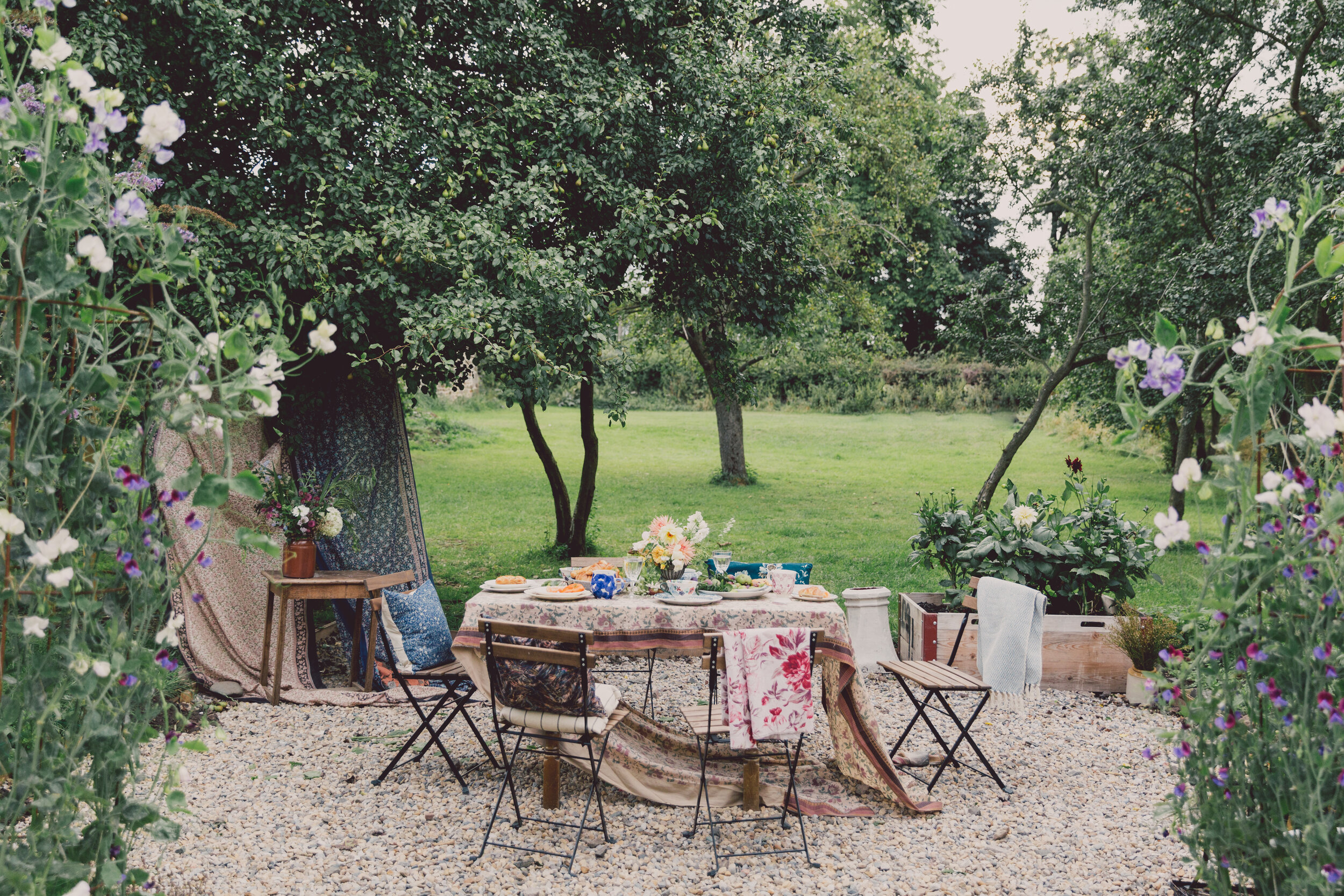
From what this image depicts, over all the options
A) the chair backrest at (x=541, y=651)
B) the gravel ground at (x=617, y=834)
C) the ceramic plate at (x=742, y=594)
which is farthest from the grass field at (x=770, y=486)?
the chair backrest at (x=541, y=651)

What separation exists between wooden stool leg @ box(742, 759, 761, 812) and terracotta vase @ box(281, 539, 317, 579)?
299 cm

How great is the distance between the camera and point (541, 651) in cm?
368

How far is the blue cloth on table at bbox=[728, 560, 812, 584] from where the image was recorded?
15.8 ft

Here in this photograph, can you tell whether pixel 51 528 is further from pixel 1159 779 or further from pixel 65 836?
pixel 1159 779

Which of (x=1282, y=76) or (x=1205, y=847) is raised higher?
(x=1282, y=76)

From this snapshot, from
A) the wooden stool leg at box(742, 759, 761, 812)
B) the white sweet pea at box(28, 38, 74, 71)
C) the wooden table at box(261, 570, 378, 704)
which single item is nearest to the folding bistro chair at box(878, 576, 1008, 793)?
the wooden stool leg at box(742, 759, 761, 812)

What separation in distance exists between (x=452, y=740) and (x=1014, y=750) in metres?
3.07

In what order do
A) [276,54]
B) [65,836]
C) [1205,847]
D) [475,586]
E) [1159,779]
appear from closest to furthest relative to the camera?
[65,836], [1205,847], [1159,779], [276,54], [475,586]

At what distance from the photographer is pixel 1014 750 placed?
16.3 ft

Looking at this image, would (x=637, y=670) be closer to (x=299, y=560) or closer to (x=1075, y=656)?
(x=299, y=560)

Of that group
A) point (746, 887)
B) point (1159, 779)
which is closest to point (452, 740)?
point (746, 887)

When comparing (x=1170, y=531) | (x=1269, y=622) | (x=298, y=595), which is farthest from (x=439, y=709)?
(x=1269, y=622)

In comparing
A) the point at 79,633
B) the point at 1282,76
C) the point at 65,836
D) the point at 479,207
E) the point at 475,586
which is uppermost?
the point at 1282,76

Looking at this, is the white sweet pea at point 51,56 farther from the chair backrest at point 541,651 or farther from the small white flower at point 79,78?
the chair backrest at point 541,651
